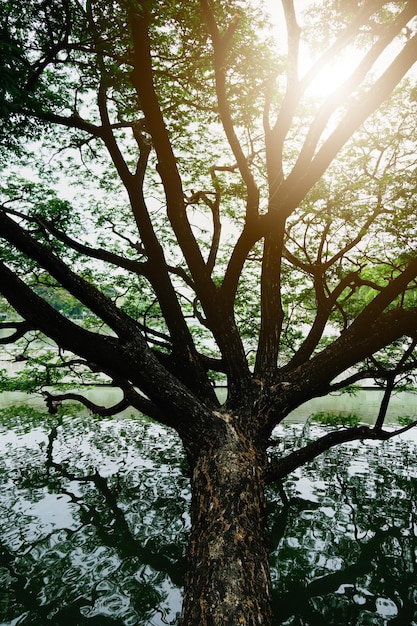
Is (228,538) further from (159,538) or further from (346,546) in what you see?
(346,546)

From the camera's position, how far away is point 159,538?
6.54 metres

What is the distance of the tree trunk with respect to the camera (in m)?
2.98

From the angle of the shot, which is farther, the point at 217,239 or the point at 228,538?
the point at 217,239

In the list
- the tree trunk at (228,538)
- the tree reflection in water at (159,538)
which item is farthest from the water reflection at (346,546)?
the tree trunk at (228,538)

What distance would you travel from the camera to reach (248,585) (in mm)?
3125

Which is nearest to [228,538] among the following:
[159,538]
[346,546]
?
[159,538]

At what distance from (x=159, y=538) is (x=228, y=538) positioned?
3.77 metres

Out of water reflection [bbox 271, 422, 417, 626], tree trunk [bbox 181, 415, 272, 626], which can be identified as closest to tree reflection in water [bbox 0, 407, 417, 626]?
water reflection [bbox 271, 422, 417, 626]

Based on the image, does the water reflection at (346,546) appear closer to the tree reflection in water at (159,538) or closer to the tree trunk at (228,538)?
the tree reflection in water at (159,538)

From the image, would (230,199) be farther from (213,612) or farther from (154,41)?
(213,612)

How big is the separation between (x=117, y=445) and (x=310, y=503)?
711 cm

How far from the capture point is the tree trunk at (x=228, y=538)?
298 centimetres

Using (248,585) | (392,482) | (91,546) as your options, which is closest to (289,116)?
(248,585)

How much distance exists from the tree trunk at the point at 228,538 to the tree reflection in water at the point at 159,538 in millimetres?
1779
